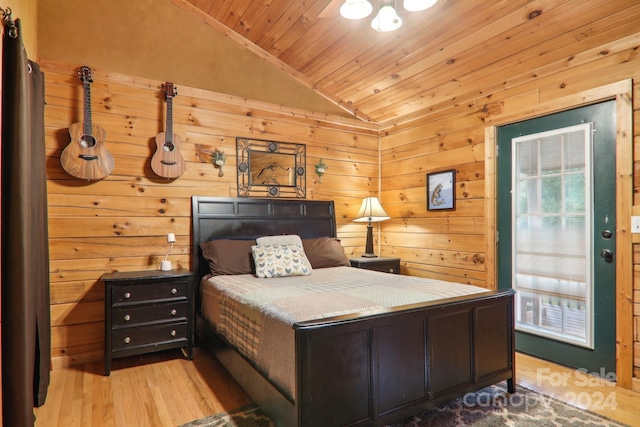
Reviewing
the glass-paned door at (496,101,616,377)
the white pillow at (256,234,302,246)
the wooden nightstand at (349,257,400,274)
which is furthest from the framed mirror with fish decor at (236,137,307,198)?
the glass-paned door at (496,101,616,377)

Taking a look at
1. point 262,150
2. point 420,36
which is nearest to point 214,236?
point 262,150

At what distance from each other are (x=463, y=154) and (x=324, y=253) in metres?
1.70

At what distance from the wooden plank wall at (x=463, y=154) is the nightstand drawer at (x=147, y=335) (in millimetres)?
2523

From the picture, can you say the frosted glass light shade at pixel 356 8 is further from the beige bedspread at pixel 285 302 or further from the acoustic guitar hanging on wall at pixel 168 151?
the acoustic guitar hanging on wall at pixel 168 151

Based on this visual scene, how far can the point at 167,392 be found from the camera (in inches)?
96.8

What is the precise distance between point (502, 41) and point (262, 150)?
2.39m

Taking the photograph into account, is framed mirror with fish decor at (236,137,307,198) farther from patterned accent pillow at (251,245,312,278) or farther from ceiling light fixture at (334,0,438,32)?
ceiling light fixture at (334,0,438,32)

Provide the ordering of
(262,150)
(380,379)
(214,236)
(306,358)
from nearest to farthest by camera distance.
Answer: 1. (306,358)
2. (380,379)
3. (214,236)
4. (262,150)

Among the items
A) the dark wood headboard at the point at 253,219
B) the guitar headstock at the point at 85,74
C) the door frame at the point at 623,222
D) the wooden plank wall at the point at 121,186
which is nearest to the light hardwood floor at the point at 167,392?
the door frame at the point at 623,222

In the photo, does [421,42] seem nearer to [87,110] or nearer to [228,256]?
[228,256]

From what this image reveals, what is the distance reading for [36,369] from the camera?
221cm

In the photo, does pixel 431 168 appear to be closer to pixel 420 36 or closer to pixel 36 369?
pixel 420 36

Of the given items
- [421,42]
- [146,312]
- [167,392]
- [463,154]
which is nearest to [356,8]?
[421,42]

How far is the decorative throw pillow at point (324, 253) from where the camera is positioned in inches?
143
